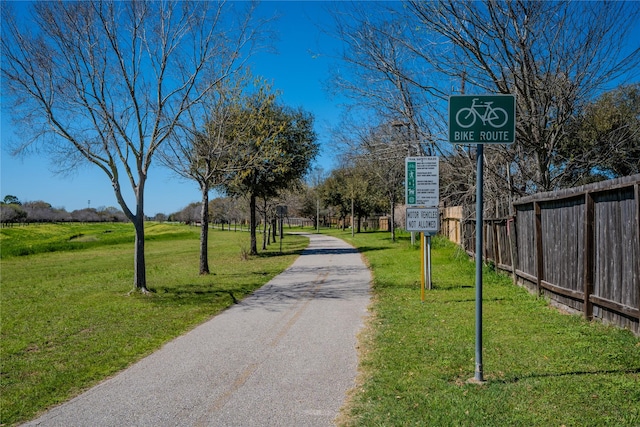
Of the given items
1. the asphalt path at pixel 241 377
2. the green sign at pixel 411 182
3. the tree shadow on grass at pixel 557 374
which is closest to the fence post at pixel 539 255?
the green sign at pixel 411 182

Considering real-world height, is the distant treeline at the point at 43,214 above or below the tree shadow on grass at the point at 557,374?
above

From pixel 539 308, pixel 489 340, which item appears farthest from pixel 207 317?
pixel 539 308

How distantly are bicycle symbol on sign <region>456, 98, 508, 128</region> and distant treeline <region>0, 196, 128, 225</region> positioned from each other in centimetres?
6079

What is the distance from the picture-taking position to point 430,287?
12422 mm

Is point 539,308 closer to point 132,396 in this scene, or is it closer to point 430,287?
point 430,287

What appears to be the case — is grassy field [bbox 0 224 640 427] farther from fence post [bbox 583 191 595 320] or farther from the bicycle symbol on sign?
the bicycle symbol on sign

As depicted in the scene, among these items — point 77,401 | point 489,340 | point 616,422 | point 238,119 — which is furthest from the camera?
point 238,119

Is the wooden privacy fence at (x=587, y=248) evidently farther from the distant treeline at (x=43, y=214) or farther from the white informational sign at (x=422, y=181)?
the distant treeline at (x=43, y=214)

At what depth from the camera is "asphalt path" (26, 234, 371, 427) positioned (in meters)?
4.74

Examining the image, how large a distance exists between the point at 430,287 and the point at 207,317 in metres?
Answer: 5.52

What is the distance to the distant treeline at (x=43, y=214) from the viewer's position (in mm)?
77150

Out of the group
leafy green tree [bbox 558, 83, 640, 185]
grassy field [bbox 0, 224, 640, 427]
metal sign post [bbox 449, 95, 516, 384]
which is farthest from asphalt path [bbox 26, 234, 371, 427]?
leafy green tree [bbox 558, 83, 640, 185]

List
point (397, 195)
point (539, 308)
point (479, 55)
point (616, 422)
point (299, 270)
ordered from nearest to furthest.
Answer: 1. point (616, 422)
2. point (539, 308)
3. point (479, 55)
4. point (299, 270)
5. point (397, 195)

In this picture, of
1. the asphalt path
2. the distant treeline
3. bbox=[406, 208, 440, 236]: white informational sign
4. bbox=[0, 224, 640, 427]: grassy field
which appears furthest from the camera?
the distant treeline
